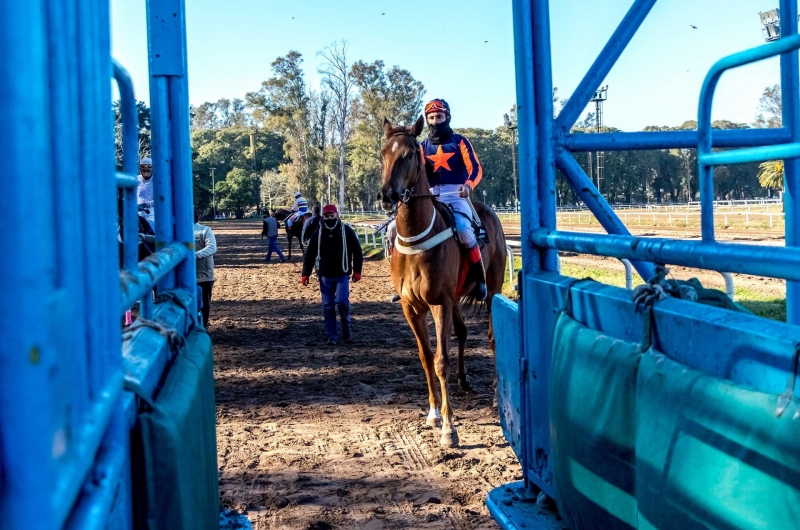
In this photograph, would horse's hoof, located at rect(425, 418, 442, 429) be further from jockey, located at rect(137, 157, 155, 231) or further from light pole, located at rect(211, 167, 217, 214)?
light pole, located at rect(211, 167, 217, 214)

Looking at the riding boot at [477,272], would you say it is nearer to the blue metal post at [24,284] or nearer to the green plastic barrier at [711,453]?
the green plastic barrier at [711,453]

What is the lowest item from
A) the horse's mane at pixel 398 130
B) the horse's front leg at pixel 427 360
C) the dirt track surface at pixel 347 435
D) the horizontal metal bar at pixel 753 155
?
the dirt track surface at pixel 347 435

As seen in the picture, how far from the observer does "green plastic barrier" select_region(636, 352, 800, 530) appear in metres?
1.33

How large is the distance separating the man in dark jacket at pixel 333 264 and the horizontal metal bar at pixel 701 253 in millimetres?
7332

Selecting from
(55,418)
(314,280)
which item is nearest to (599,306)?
(55,418)

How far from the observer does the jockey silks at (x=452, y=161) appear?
23.1ft

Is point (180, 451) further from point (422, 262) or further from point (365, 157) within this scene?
point (365, 157)

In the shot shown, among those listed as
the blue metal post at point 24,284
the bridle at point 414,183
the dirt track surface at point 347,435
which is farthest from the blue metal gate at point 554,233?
the bridle at point 414,183

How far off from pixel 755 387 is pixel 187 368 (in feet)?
4.37

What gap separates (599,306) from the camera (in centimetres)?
234

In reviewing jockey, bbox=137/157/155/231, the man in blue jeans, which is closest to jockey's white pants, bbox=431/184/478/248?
jockey, bbox=137/157/155/231

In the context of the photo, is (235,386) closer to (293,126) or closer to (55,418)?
(55,418)

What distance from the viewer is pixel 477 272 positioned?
7043 millimetres

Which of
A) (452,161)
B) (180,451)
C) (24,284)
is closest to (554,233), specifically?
(180,451)
